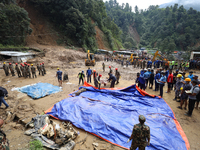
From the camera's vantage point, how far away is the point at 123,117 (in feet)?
15.4

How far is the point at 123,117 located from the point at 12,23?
23.1 metres

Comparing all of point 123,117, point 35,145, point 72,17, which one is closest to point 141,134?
point 123,117

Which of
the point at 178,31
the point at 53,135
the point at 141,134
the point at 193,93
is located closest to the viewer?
the point at 141,134

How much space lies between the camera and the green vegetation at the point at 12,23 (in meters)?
17.0

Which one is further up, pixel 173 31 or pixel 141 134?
pixel 173 31

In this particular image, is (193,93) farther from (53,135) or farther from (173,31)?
(173,31)

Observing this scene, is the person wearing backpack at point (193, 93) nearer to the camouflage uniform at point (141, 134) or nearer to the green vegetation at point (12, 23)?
the camouflage uniform at point (141, 134)

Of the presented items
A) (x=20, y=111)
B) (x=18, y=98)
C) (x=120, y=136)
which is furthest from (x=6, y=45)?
(x=120, y=136)

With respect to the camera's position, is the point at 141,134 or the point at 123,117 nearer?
the point at 141,134

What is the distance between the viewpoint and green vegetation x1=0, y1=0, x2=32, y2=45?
16984 millimetres

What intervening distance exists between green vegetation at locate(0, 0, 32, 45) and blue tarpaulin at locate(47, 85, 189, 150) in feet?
65.3

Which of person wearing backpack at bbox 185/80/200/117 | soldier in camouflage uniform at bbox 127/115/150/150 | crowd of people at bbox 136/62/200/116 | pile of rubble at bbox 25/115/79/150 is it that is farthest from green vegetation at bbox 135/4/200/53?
pile of rubble at bbox 25/115/79/150

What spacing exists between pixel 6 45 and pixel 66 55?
9.97 metres

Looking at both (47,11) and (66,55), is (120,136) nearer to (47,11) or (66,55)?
(66,55)
